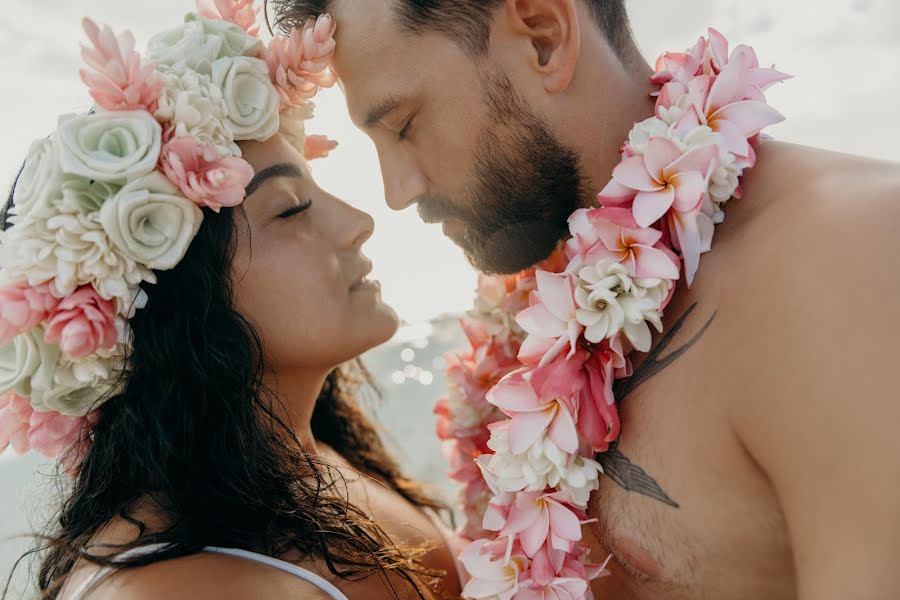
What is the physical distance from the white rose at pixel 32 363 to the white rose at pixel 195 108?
614 mm

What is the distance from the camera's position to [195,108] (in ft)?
6.42

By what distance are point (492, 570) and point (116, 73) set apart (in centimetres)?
150

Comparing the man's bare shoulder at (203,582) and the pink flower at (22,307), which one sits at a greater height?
the pink flower at (22,307)

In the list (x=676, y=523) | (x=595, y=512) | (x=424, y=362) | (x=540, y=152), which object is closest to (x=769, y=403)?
(x=676, y=523)

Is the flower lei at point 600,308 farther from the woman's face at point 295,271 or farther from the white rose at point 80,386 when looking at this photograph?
the white rose at point 80,386

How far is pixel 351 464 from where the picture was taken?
9.36 ft

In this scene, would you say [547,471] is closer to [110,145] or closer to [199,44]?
[110,145]

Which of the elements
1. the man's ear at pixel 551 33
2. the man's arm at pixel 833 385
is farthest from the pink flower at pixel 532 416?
the man's ear at pixel 551 33

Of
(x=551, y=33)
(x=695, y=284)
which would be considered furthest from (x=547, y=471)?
(x=551, y=33)

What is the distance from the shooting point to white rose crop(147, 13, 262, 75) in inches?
80.0

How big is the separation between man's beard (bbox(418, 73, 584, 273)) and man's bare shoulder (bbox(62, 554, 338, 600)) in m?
1.04

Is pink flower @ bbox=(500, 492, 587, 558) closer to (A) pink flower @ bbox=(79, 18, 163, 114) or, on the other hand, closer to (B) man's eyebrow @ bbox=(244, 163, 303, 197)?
(B) man's eyebrow @ bbox=(244, 163, 303, 197)

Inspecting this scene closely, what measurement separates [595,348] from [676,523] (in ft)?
1.39

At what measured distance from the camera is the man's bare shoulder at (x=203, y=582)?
158cm
